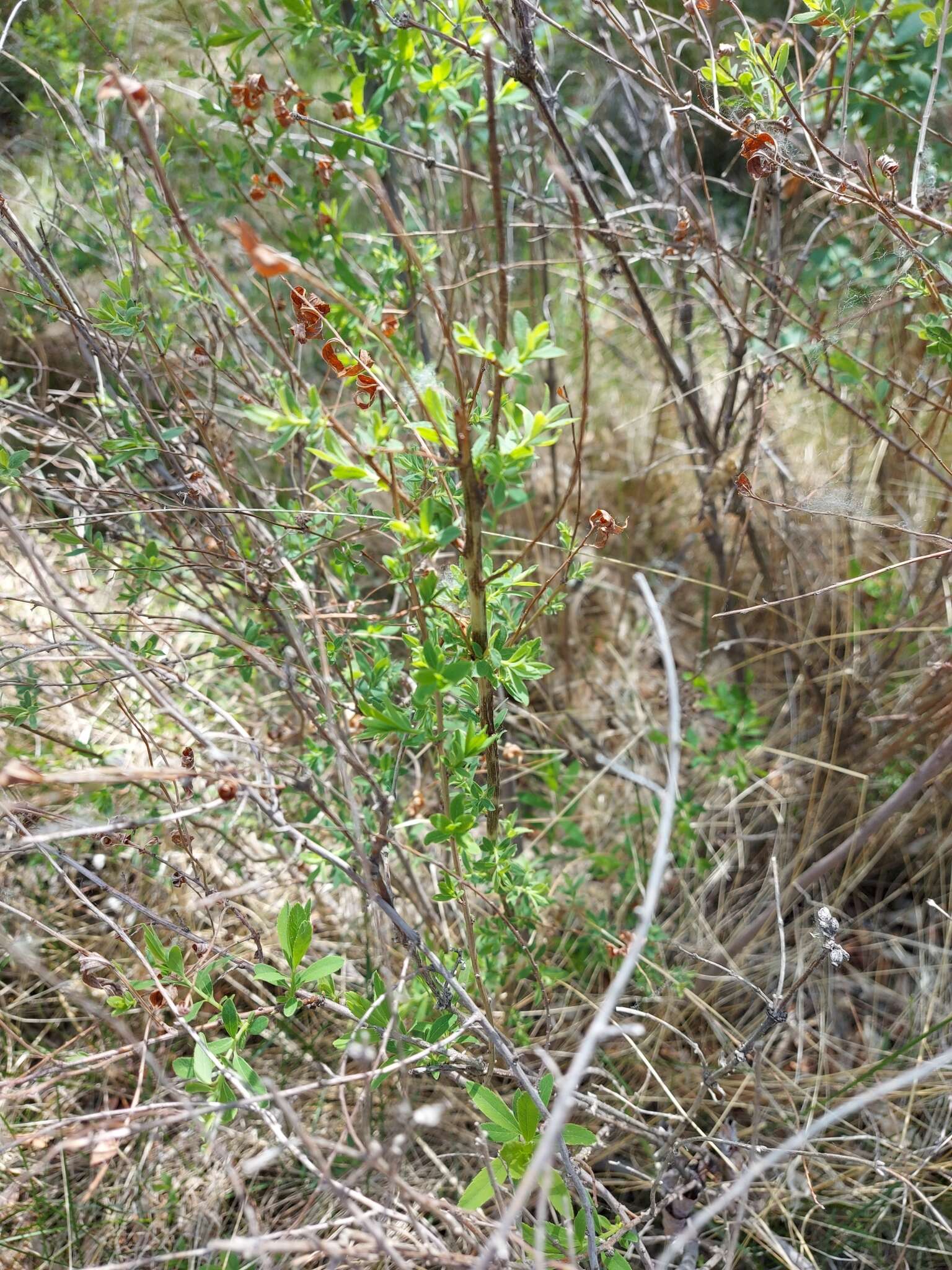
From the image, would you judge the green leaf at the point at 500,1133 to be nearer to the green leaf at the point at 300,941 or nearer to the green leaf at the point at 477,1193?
the green leaf at the point at 477,1193

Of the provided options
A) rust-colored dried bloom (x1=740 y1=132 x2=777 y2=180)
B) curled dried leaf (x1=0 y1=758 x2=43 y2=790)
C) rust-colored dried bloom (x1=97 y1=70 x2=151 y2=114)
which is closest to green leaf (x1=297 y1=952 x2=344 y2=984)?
curled dried leaf (x1=0 y1=758 x2=43 y2=790)

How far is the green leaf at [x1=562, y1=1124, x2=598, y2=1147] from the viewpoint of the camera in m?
1.01

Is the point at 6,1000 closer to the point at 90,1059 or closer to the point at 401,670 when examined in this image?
the point at 90,1059

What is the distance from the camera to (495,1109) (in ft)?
3.37

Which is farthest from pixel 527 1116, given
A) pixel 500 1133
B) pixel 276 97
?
pixel 276 97

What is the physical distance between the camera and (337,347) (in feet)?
4.00

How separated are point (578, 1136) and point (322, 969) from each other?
0.35 m

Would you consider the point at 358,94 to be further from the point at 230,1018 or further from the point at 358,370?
the point at 230,1018

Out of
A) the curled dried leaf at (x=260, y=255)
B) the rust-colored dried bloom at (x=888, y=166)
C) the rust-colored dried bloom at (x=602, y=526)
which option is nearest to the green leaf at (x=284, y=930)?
the rust-colored dried bloom at (x=602, y=526)

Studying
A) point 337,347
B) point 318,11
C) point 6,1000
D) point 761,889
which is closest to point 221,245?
point 318,11

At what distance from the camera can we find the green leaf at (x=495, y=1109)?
102 cm

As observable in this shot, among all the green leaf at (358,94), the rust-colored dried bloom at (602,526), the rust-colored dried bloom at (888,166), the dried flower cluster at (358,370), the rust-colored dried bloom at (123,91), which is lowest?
the rust-colored dried bloom at (602,526)

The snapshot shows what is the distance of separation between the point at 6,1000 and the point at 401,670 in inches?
43.2

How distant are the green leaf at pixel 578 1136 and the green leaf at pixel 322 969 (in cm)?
32
